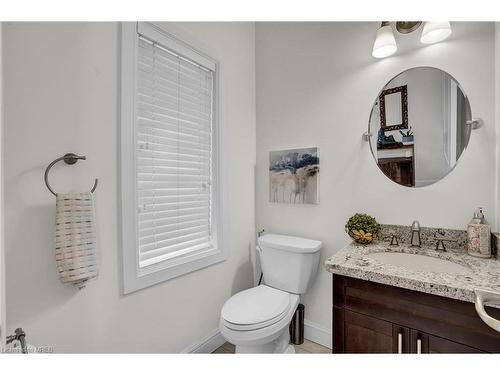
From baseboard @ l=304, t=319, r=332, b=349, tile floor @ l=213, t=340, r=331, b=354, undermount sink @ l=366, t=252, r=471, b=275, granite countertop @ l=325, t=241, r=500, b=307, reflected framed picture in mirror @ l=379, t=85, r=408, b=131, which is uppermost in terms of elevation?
reflected framed picture in mirror @ l=379, t=85, r=408, b=131

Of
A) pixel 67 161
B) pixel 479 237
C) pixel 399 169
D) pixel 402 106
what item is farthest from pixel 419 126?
pixel 67 161

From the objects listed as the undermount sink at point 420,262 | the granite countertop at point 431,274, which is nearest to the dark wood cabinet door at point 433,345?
the granite countertop at point 431,274

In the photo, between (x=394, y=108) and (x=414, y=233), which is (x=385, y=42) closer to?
→ (x=394, y=108)

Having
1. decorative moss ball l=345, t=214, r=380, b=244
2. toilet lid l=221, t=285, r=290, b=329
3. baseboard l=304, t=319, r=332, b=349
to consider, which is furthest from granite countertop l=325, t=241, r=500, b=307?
baseboard l=304, t=319, r=332, b=349

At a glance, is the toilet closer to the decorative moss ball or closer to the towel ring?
the decorative moss ball

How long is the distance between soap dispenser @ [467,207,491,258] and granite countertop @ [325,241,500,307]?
0.03 metres

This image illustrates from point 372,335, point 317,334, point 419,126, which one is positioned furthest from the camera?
point 317,334

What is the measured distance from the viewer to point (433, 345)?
0.92 m

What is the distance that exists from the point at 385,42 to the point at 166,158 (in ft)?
4.80

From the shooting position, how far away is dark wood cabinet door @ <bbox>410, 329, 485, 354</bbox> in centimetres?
88

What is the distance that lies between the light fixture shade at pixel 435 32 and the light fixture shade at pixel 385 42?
0.15m

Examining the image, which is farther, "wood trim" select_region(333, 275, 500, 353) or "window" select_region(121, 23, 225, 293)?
"window" select_region(121, 23, 225, 293)

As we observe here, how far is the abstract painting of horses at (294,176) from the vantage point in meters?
1.81
